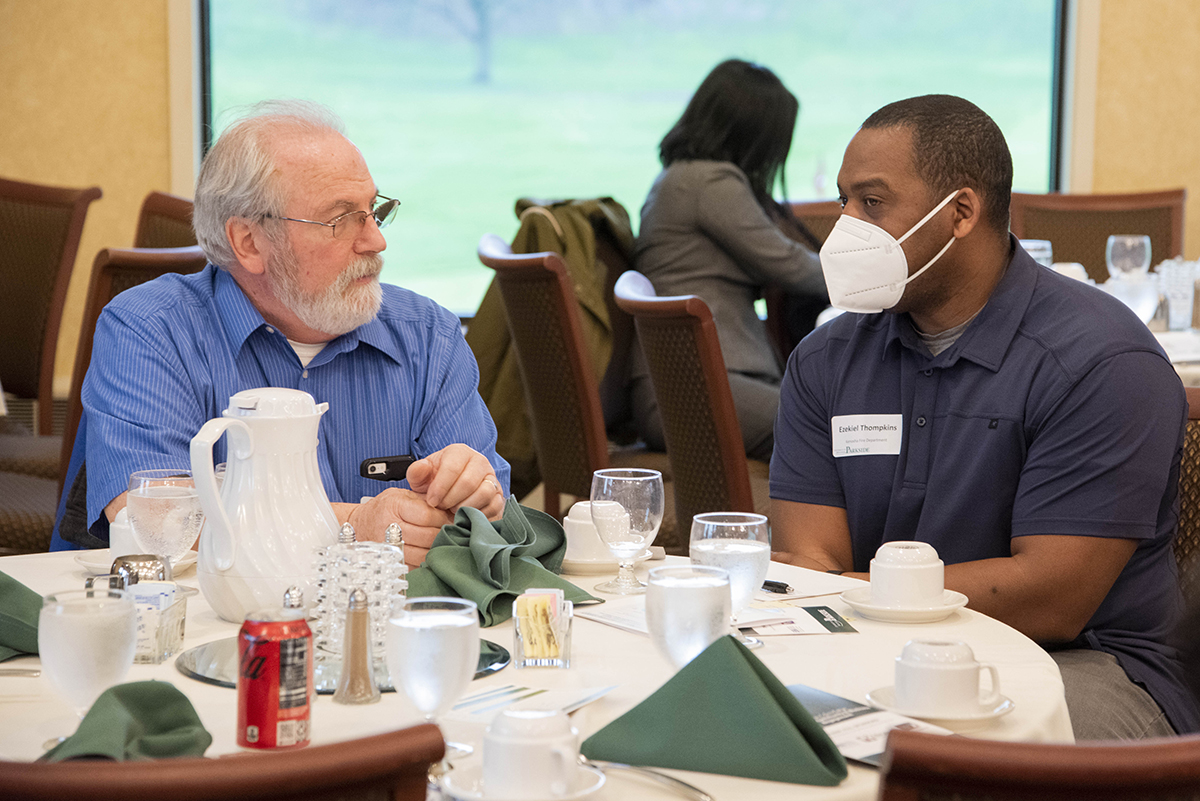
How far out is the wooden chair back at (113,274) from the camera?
2.77m

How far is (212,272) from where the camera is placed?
221 centimetres

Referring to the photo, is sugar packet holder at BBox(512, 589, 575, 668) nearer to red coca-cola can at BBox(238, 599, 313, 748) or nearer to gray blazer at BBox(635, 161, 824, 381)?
red coca-cola can at BBox(238, 599, 313, 748)

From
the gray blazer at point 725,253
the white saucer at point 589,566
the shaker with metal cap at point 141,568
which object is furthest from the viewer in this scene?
the gray blazer at point 725,253

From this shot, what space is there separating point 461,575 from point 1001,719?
60 cm

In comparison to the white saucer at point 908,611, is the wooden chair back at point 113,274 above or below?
A: above

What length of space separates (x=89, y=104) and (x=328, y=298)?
3.30 metres

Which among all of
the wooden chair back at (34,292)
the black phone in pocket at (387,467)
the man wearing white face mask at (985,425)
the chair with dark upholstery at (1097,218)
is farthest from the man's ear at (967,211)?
the chair with dark upholstery at (1097,218)

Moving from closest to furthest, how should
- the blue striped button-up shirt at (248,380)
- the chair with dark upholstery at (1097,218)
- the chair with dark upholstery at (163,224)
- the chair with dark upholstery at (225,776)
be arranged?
the chair with dark upholstery at (225,776) < the blue striped button-up shirt at (248,380) < the chair with dark upholstery at (163,224) < the chair with dark upholstery at (1097,218)

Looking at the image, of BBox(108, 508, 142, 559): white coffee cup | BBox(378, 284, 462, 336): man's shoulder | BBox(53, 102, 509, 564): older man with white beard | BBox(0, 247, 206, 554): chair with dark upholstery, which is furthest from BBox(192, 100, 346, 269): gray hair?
BBox(108, 508, 142, 559): white coffee cup

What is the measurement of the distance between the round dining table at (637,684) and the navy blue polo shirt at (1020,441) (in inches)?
16.1

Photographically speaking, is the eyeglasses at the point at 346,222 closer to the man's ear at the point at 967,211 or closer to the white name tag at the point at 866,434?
the white name tag at the point at 866,434

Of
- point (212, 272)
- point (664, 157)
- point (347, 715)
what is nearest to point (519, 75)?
point (664, 157)

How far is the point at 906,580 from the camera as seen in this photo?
56.0 inches

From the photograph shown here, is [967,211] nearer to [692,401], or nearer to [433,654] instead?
[692,401]
